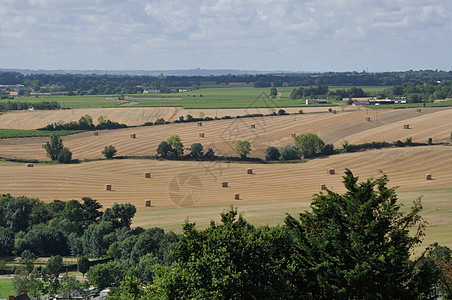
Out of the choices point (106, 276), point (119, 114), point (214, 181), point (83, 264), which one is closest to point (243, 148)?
point (214, 181)

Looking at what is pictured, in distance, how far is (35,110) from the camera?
19875 centimetres

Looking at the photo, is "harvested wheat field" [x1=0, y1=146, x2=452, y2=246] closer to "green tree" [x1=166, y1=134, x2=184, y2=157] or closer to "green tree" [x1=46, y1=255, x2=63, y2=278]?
"green tree" [x1=166, y1=134, x2=184, y2=157]

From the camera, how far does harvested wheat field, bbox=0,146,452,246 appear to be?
9062cm

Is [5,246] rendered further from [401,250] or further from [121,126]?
[121,126]

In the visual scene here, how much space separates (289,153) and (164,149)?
23.6 metres

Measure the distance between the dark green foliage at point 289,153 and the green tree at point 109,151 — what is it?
105 feet

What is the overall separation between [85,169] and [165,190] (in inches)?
810

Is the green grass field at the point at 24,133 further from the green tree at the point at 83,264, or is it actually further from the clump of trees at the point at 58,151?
the green tree at the point at 83,264

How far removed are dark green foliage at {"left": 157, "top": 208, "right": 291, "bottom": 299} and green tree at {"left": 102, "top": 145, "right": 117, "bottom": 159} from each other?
95217 mm

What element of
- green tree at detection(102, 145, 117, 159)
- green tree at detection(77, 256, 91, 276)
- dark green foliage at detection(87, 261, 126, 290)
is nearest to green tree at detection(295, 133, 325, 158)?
green tree at detection(102, 145, 117, 159)

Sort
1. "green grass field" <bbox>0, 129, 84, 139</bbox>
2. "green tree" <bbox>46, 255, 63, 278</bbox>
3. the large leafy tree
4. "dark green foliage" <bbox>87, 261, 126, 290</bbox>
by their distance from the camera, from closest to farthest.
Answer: the large leafy tree, "dark green foliage" <bbox>87, 261, 126, 290</bbox>, "green tree" <bbox>46, 255, 63, 278</bbox>, "green grass field" <bbox>0, 129, 84, 139</bbox>

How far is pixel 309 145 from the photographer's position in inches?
5020

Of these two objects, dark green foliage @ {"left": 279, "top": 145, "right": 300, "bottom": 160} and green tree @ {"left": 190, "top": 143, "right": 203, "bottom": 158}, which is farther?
dark green foliage @ {"left": 279, "top": 145, "right": 300, "bottom": 160}

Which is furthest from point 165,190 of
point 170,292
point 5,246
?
point 170,292
